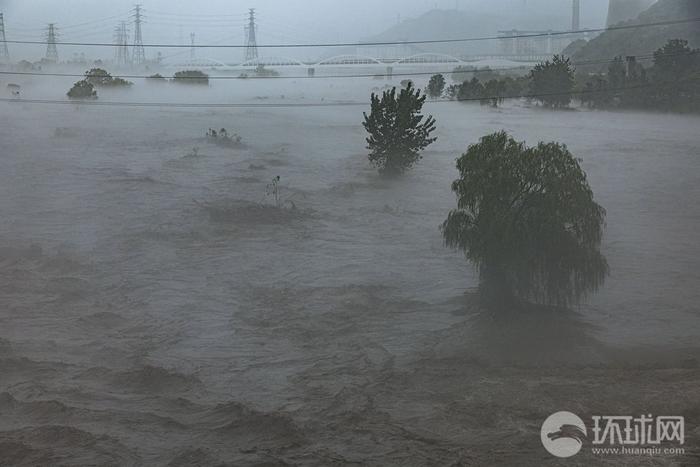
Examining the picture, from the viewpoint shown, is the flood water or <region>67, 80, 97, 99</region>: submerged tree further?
<region>67, 80, 97, 99</region>: submerged tree

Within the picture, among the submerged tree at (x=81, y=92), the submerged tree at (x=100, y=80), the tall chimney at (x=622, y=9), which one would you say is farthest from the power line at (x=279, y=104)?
the tall chimney at (x=622, y=9)

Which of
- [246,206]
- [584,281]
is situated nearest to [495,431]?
[584,281]

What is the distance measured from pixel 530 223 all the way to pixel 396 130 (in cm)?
2091

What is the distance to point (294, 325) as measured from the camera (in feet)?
55.0

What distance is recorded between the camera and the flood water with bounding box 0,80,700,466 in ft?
38.0

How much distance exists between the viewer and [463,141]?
157 feet

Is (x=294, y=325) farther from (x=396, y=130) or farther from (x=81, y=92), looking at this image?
(x=81, y=92)

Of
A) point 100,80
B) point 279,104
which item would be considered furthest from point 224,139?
point 100,80

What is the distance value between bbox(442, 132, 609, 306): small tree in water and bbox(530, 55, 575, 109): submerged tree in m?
48.4

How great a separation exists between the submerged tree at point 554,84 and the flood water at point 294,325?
26.8 m

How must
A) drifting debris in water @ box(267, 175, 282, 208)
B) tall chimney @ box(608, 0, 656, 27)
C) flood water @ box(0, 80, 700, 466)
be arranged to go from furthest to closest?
tall chimney @ box(608, 0, 656, 27) → drifting debris in water @ box(267, 175, 282, 208) → flood water @ box(0, 80, 700, 466)

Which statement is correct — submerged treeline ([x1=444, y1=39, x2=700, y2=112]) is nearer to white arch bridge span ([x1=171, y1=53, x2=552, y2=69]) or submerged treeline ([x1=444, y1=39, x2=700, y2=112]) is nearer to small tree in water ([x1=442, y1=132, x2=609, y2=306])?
white arch bridge span ([x1=171, y1=53, x2=552, y2=69])

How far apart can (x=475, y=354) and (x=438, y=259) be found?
7.16 meters

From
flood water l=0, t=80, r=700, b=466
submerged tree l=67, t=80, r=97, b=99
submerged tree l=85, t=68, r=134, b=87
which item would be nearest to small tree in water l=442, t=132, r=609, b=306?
flood water l=0, t=80, r=700, b=466
